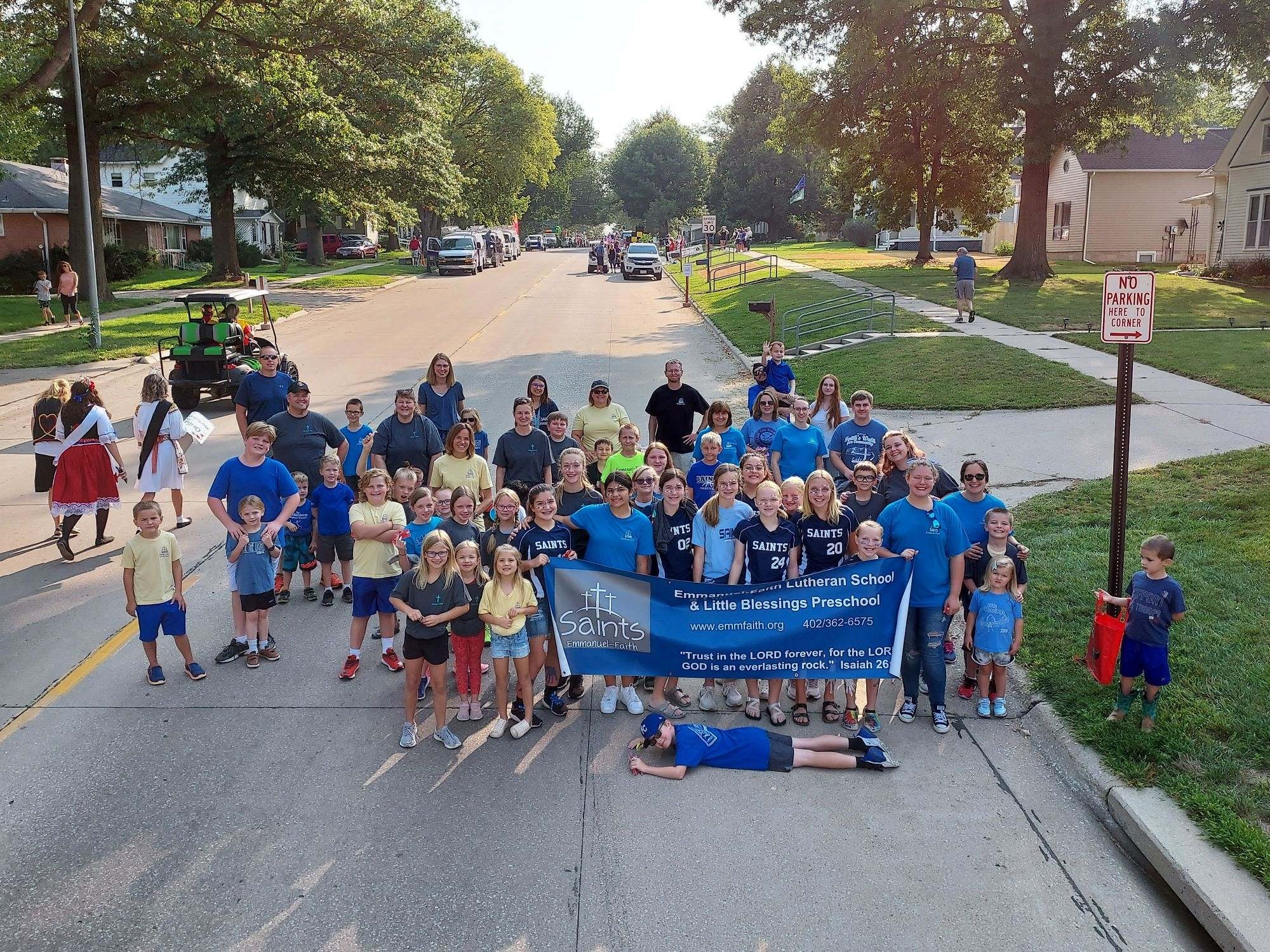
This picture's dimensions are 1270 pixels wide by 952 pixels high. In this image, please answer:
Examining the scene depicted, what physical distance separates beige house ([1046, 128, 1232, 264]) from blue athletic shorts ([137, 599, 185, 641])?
47759mm

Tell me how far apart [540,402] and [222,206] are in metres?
34.7

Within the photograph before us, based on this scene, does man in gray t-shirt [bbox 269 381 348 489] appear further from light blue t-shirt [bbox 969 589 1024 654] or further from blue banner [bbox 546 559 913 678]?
light blue t-shirt [bbox 969 589 1024 654]

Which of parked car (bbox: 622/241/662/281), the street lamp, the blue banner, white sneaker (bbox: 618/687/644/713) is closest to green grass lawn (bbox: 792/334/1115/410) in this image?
the blue banner

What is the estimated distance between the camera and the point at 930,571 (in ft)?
22.7

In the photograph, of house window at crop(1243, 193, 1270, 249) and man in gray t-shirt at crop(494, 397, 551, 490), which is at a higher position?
house window at crop(1243, 193, 1270, 249)

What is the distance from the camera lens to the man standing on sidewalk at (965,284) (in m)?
24.7

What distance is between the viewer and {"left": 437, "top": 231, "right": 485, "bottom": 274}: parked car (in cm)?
5103

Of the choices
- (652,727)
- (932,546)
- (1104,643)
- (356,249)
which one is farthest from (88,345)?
(356,249)

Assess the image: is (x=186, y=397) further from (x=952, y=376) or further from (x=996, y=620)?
(x=996, y=620)

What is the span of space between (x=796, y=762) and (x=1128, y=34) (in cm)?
3196

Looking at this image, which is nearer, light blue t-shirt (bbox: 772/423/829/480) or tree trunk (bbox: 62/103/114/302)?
light blue t-shirt (bbox: 772/423/829/480)

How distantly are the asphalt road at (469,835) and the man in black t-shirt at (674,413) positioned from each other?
4115 millimetres

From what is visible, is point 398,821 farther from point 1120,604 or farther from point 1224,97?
point 1224,97

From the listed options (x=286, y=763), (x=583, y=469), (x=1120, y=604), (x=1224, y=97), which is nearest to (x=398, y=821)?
(x=286, y=763)
